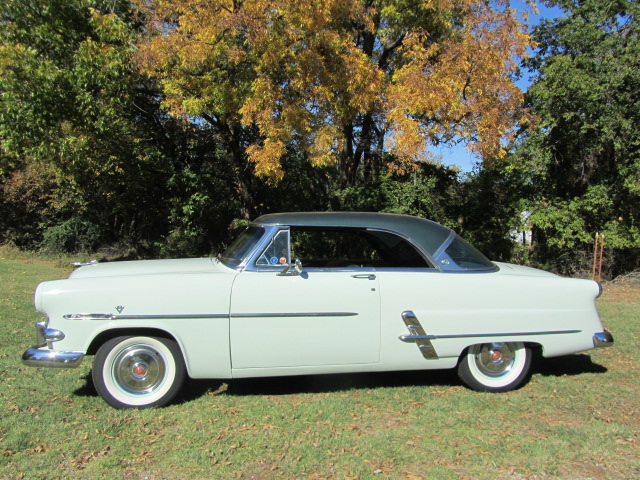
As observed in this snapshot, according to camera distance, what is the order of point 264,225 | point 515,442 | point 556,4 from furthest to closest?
point 556,4
point 264,225
point 515,442

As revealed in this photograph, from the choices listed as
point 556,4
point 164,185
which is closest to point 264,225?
point 164,185

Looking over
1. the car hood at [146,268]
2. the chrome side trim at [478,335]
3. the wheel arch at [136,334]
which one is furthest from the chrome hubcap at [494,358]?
the wheel arch at [136,334]

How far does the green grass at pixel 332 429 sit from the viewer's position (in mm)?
3279

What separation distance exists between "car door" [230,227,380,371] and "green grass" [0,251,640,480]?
0.45 meters

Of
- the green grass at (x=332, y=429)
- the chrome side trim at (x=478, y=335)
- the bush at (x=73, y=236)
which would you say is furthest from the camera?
the bush at (x=73, y=236)

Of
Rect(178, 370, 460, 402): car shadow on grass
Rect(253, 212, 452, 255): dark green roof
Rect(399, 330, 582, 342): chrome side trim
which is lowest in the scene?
Rect(178, 370, 460, 402): car shadow on grass

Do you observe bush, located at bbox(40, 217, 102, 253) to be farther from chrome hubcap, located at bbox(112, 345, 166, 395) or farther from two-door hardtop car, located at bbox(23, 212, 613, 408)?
chrome hubcap, located at bbox(112, 345, 166, 395)

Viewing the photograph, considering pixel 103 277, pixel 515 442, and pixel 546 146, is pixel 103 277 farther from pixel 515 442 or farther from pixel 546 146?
pixel 546 146

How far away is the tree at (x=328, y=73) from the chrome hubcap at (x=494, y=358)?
518 centimetres

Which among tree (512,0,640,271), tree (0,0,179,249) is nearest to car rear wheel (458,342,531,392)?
tree (512,0,640,271)

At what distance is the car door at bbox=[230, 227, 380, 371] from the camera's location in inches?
163

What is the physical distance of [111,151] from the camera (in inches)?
484

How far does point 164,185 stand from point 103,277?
400 inches

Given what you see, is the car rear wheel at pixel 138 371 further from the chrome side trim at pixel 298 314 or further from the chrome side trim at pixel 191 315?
the chrome side trim at pixel 298 314
